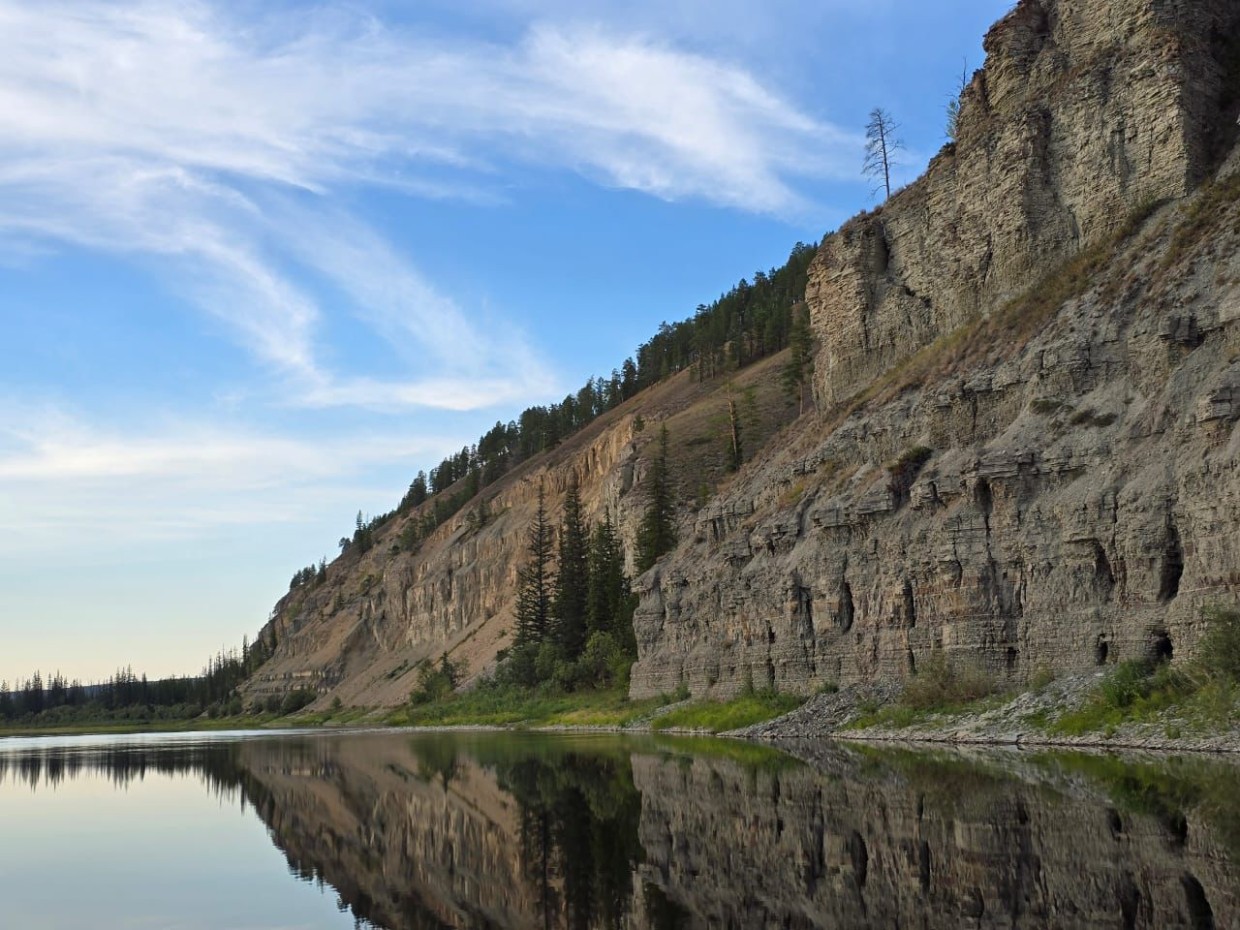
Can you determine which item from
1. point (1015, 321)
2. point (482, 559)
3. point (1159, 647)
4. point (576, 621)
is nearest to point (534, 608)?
point (576, 621)

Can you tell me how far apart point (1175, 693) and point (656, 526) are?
189 ft

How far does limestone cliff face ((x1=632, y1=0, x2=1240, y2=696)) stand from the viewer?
3584cm

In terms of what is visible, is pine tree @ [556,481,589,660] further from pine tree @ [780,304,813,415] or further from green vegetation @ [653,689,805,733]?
green vegetation @ [653,689,805,733]

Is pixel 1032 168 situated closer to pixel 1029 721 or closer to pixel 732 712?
pixel 732 712

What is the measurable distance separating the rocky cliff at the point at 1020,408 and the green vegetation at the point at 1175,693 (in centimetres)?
135

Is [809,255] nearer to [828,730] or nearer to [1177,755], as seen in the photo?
[828,730]

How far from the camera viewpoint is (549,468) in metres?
140

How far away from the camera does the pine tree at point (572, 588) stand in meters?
91.8

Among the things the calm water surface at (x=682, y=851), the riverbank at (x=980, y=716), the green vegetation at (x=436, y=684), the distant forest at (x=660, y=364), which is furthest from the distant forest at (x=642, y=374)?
the calm water surface at (x=682, y=851)

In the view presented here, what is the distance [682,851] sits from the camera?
17.5 m

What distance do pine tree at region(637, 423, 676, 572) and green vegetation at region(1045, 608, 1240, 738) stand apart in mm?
53787

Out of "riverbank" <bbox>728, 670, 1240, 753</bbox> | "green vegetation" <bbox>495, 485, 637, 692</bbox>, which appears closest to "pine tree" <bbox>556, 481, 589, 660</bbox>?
"green vegetation" <bbox>495, 485, 637, 692</bbox>

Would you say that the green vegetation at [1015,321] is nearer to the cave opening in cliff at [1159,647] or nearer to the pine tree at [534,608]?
the cave opening in cliff at [1159,647]

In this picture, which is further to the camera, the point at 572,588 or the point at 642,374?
the point at 642,374
